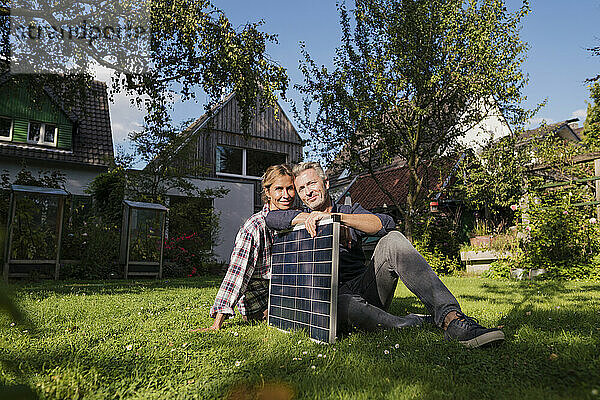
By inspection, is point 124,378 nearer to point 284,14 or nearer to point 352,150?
point 284,14

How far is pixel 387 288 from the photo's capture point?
9.58 ft

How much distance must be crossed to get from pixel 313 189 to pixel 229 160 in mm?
15596

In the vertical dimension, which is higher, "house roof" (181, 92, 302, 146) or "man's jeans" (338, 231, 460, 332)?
"house roof" (181, 92, 302, 146)

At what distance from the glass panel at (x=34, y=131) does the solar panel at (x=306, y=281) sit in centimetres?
1607

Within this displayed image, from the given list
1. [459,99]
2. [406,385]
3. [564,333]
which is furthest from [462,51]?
[406,385]

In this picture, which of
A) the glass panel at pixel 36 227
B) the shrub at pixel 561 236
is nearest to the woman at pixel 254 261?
the glass panel at pixel 36 227

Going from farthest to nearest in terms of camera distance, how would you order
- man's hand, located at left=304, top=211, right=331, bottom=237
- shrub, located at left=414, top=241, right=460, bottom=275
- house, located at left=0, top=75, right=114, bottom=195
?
1. house, located at left=0, top=75, right=114, bottom=195
2. shrub, located at left=414, top=241, right=460, bottom=275
3. man's hand, located at left=304, top=211, right=331, bottom=237

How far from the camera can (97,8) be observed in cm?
888

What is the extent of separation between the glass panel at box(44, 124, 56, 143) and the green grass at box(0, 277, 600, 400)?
15.3m

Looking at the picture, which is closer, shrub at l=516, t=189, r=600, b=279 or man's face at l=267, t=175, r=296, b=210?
man's face at l=267, t=175, r=296, b=210

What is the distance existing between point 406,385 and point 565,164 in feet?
30.2

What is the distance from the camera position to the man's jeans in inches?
102

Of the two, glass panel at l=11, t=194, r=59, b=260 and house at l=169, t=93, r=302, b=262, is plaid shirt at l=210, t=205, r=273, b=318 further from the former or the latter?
house at l=169, t=93, r=302, b=262

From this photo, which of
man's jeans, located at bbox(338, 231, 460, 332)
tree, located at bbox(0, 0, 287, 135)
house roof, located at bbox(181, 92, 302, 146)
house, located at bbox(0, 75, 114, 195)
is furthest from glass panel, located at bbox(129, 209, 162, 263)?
man's jeans, located at bbox(338, 231, 460, 332)
